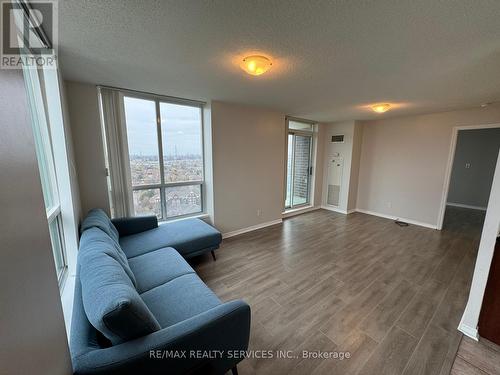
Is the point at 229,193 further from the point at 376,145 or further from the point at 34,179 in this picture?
the point at 376,145

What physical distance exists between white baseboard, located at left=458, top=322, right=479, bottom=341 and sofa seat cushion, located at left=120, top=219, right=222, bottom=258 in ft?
8.83

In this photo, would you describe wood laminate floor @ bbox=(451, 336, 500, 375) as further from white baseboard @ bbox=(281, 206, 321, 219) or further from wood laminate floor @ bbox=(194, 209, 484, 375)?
white baseboard @ bbox=(281, 206, 321, 219)

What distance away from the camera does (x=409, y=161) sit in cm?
464

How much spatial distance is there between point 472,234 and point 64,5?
21.3 ft

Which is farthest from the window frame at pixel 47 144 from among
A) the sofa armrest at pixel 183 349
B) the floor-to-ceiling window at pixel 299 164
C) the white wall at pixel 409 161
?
the white wall at pixel 409 161

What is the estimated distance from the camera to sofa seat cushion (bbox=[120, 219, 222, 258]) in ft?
8.42

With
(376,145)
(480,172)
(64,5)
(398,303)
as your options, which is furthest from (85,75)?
(480,172)

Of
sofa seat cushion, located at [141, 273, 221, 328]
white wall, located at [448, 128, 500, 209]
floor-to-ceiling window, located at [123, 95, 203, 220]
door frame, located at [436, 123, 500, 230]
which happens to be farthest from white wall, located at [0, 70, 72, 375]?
white wall, located at [448, 128, 500, 209]

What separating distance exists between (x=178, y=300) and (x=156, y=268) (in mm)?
585

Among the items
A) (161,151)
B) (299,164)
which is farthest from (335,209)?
(161,151)

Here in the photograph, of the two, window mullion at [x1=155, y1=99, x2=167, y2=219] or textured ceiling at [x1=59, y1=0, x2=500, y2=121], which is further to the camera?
window mullion at [x1=155, y1=99, x2=167, y2=219]

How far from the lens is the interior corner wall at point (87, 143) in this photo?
8.39ft

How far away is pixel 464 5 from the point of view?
3.91 ft

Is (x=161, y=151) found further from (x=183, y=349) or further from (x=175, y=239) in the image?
(x=183, y=349)
